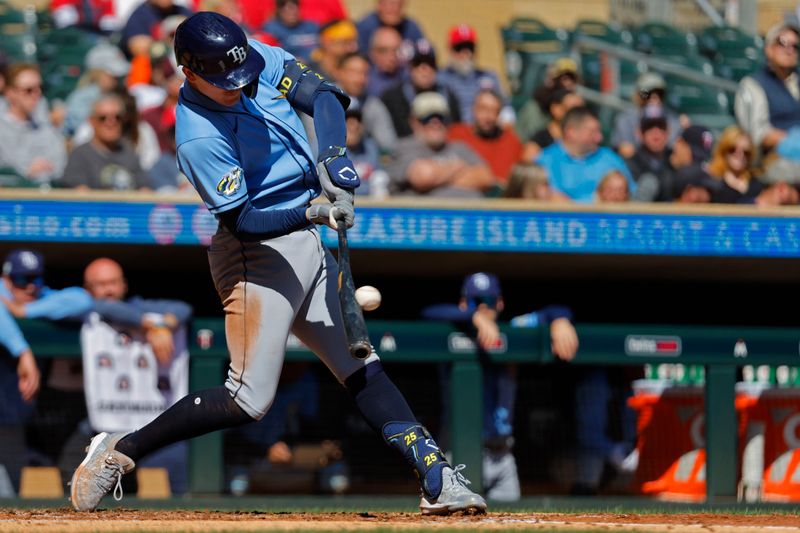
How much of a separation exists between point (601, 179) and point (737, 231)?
2.82 feet

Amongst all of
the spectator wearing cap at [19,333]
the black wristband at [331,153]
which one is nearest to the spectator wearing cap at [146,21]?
the spectator wearing cap at [19,333]

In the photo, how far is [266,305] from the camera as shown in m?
4.16

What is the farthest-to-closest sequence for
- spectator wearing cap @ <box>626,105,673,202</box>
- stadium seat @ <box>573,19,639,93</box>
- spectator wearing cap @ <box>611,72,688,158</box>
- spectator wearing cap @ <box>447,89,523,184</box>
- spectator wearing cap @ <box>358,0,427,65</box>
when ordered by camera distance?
1. stadium seat @ <box>573,19,639,93</box>
2. spectator wearing cap @ <box>358,0,427,65</box>
3. spectator wearing cap @ <box>611,72,688,158</box>
4. spectator wearing cap @ <box>447,89,523,184</box>
5. spectator wearing cap @ <box>626,105,673,202</box>

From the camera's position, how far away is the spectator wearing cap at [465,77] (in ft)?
30.0

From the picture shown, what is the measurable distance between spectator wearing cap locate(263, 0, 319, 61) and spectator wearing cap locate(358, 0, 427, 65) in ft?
1.16

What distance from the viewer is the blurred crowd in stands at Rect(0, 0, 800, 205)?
7.44 metres

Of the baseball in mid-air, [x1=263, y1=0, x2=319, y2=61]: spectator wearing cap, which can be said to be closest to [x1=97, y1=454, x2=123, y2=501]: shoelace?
the baseball in mid-air

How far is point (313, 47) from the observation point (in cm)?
948

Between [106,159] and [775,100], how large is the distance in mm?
4434

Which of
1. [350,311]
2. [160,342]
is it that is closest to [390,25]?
[160,342]

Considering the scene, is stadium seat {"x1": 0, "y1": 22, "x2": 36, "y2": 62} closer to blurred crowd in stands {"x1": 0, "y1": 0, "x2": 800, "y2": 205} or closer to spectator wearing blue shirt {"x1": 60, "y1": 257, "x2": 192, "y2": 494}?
blurred crowd in stands {"x1": 0, "y1": 0, "x2": 800, "y2": 205}

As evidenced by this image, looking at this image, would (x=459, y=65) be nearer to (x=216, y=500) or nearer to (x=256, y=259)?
(x=216, y=500)

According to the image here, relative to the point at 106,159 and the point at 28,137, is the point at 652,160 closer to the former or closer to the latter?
the point at 106,159

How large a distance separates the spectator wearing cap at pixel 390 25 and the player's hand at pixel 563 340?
137 inches
